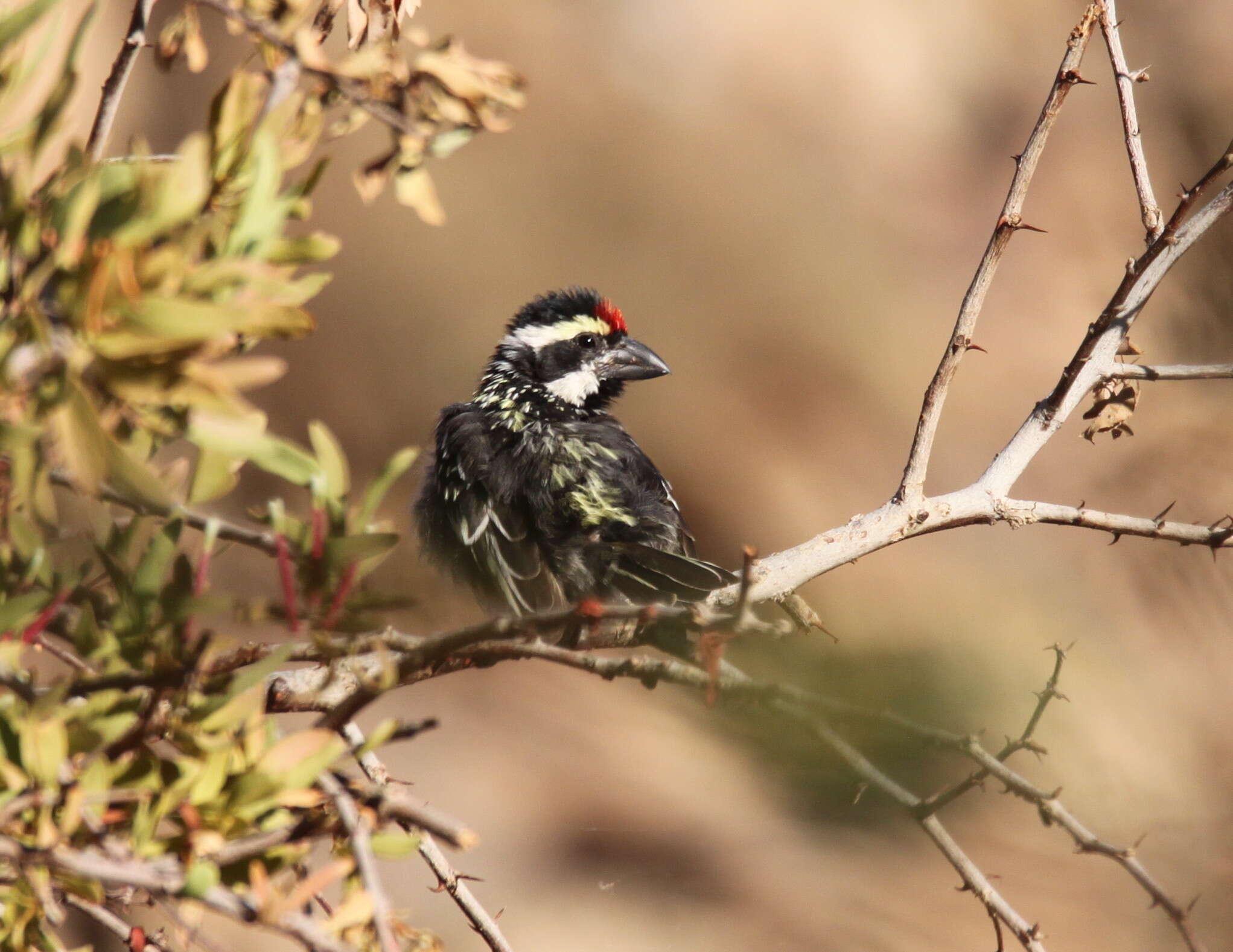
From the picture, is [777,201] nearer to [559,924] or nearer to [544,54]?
[544,54]

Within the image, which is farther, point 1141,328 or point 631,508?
point 1141,328

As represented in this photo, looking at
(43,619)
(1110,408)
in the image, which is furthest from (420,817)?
(1110,408)

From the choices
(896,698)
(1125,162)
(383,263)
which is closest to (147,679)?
(896,698)

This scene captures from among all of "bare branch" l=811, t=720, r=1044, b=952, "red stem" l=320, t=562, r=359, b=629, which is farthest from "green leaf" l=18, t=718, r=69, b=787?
"bare branch" l=811, t=720, r=1044, b=952

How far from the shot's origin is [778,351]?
5.86 m

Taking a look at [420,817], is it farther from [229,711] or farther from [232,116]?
[232,116]

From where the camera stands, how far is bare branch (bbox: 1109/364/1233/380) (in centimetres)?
247

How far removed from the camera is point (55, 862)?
38.3 inches

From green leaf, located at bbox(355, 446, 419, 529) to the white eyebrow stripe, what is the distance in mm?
2935

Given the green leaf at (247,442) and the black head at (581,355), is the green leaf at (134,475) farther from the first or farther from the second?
the black head at (581,355)

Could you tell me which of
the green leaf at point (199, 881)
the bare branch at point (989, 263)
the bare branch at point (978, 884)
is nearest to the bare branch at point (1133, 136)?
the bare branch at point (989, 263)

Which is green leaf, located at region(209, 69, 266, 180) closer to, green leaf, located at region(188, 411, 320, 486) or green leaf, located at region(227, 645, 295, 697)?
green leaf, located at region(188, 411, 320, 486)

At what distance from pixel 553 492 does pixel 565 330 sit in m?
0.92

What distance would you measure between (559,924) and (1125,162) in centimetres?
503
